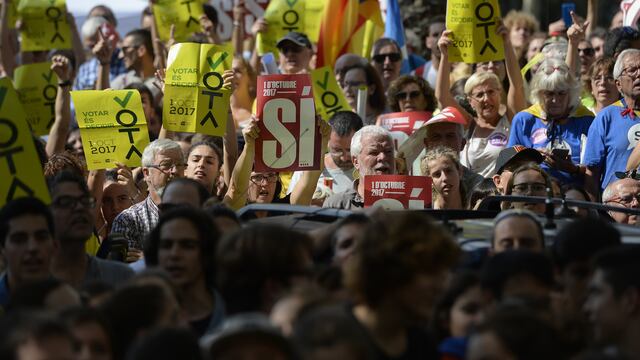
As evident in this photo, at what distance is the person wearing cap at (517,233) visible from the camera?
6898 millimetres

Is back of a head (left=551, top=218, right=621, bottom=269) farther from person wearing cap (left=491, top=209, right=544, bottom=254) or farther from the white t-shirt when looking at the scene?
the white t-shirt

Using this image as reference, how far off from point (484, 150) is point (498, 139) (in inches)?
5.9

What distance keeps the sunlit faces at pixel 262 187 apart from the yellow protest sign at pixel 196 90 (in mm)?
672

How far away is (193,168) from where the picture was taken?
1014cm

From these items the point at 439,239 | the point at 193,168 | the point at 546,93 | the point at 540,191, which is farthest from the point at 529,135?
the point at 439,239

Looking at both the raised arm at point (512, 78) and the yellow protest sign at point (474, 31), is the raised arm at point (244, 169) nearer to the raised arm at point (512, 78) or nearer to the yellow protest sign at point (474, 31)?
the yellow protest sign at point (474, 31)

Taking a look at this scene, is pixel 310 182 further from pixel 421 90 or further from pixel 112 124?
pixel 421 90

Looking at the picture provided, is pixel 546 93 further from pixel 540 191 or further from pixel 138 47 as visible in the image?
pixel 138 47

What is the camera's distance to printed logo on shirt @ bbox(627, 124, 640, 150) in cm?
1055

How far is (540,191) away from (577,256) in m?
2.60

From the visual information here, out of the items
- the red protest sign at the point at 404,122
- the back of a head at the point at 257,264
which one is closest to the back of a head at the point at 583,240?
the back of a head at the point at 257,264

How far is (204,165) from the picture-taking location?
399 inches

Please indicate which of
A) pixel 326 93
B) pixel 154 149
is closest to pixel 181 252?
pixel 154 149

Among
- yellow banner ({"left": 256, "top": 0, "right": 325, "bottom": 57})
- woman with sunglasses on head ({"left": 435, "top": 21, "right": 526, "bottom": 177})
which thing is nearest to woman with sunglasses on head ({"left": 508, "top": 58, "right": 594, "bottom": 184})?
woman with sunglasses on head ({"left": 435, "top": 21, "right": 526, "bottom": 177})
